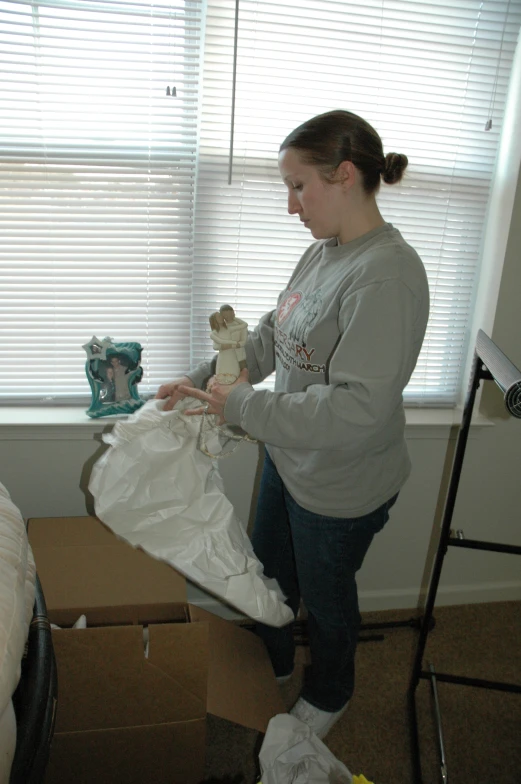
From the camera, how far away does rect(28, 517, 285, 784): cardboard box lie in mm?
1117

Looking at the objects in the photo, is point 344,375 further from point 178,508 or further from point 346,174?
point 178,508

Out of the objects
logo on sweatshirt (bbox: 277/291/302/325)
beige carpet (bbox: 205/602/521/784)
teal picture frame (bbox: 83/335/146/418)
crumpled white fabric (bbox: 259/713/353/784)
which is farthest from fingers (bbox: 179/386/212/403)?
beige carpet (bbox: 205/602/521/784)

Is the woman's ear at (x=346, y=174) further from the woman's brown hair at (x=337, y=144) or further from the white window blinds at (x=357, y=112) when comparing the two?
the white window blinds at (x=357, y=112)

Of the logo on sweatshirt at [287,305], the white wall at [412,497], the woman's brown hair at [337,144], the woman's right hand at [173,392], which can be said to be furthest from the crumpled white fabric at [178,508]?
the woman's brown hair at [337,144]

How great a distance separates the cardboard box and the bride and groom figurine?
54cm

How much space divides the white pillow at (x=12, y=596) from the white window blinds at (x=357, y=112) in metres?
1.05

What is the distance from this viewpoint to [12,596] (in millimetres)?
704

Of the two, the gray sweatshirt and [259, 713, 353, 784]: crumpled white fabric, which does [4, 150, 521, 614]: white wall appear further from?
[259, 713, 353, 784]: crumpled white fabric

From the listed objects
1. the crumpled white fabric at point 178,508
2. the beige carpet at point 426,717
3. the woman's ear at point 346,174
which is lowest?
the beige carpet at point 426,717

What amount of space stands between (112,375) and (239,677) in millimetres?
878

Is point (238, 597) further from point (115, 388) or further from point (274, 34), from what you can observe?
point (274, 34)

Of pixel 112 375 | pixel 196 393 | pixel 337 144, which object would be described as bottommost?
pixel 112 375

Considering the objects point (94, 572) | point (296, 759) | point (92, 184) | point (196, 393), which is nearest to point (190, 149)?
point (92, 184)

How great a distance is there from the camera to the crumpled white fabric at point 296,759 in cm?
111
